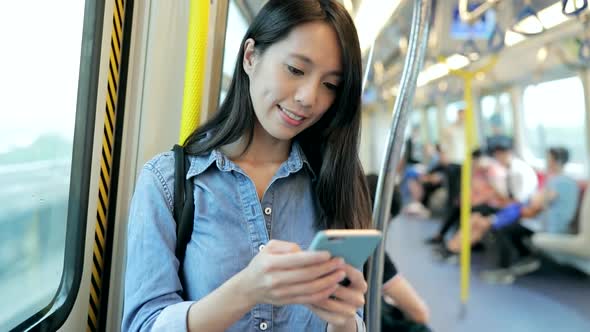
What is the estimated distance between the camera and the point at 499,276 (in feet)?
16.6

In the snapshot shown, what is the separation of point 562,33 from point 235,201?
455 centimetres

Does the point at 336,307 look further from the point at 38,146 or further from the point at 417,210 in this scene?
the point at 417,210

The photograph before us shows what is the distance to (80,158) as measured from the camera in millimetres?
1144

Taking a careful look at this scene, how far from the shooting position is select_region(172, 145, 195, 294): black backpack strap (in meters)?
0.97

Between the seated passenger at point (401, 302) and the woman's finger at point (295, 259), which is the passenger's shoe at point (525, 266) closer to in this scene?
the seated passenger at point (401, 302)

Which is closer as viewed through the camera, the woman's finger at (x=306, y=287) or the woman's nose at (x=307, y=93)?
the woman's finger at (x=306, y=287)

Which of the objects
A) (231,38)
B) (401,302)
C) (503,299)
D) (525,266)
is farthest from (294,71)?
(525,266)

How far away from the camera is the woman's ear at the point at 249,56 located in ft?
3.44

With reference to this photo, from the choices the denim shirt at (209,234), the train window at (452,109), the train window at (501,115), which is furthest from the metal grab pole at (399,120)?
the train window at (452,109)

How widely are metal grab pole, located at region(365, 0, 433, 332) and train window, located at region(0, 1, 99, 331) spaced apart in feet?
2.50

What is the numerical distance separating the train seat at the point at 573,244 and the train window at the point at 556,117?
1638mm

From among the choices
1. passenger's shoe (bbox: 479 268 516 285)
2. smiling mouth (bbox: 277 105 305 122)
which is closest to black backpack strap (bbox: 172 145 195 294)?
smiling mouth (bbox: 277 105 305 122)

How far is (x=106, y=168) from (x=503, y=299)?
13.9ft

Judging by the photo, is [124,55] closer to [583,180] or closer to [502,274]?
[502,274]
